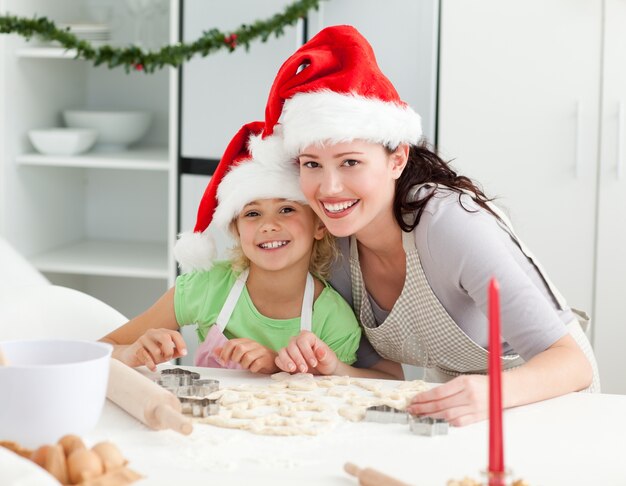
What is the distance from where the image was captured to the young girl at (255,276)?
1.69 meters

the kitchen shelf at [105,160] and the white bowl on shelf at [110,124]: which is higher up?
the white bowl on shelf at [110,124]

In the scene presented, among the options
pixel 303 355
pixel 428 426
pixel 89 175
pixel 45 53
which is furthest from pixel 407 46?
pixel 428 426

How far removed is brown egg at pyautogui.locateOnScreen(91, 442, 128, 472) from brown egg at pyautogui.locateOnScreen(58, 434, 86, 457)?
0.05ft

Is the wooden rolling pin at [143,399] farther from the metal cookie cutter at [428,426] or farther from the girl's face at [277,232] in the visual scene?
the girl's face at [277,232]

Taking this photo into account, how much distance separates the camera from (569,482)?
3.22ft

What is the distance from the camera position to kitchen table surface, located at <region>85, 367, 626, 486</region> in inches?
38.9

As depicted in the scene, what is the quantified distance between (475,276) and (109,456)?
2.46 feet

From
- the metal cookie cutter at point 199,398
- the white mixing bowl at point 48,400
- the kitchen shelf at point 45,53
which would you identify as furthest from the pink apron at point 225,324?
the kitchen shelf at point 45,53

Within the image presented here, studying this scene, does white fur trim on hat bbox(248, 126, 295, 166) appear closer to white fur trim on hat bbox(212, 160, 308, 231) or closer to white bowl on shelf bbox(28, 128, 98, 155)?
white fur trim on hat bbox(212, 160, 308, 231)

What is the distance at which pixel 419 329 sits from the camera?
5.56 ft

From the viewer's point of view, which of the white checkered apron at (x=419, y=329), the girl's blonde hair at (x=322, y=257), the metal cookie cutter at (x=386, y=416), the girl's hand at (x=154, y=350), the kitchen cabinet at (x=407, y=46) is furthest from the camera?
the kitchen cabinet at (x=407, y=46)

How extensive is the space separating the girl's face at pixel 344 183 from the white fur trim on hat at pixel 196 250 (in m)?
0.27

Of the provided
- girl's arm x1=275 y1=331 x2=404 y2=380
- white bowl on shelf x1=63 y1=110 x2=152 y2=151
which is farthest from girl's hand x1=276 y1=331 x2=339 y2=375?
white bowl on shelf x1=63 y1=110 x2=152 y2=151

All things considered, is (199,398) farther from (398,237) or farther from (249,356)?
(398,237)
